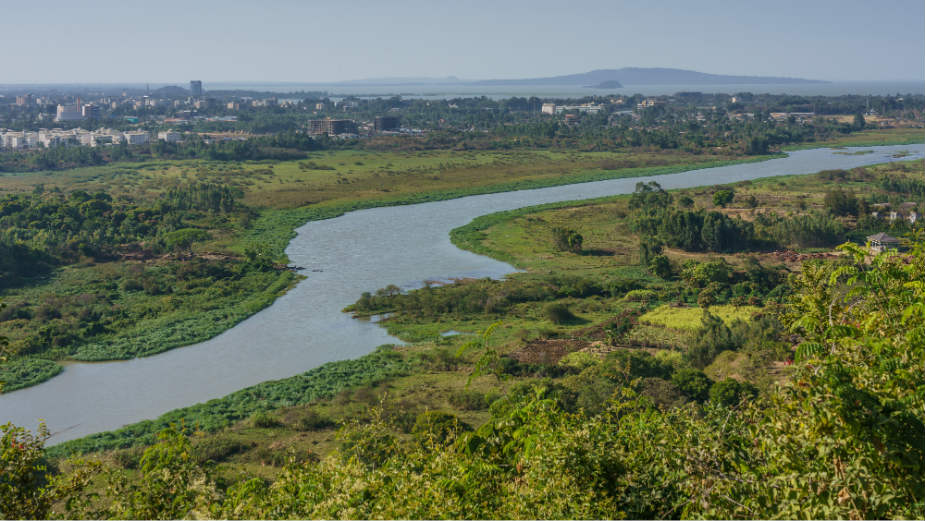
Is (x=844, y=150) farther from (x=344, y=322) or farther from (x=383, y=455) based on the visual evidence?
(x=383, y=455)

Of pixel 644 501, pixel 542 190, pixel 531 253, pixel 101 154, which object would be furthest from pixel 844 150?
pixel 644 501

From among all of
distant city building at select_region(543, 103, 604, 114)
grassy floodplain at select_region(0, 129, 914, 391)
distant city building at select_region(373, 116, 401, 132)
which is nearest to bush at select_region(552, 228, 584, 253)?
grassy floodplain at select_region(0, 129, 914, 391)

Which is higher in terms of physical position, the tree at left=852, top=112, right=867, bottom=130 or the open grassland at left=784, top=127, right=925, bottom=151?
the tree at left=852, top=112, right=867, bottom=130

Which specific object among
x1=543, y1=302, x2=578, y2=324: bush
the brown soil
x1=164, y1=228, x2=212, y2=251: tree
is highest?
x1=164, y1=228, x2=212, y2=251: tree

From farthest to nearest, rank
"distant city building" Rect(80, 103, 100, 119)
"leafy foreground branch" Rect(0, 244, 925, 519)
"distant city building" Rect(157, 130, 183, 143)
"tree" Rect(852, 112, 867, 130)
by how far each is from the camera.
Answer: "distant city building" Rect(80, 103, 100, 119)
"tree" Rect(852, 112, 867, 130)
"distant city building" Rect(157, 130, 183, 143)
"leafy foreground branch" Rect(0, 244, 925, 519)

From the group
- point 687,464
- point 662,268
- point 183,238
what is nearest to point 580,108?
point 183,238

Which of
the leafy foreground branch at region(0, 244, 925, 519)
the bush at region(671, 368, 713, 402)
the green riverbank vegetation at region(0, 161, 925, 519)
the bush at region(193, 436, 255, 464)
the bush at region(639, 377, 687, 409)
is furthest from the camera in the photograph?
the bush at region(671, 368, 713, 402)

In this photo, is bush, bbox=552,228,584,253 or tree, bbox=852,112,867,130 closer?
bush, bbox=552,228,584,253

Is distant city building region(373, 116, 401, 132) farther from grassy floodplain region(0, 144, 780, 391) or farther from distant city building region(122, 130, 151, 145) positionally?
distant city building region(122, 130, 151, 145)
